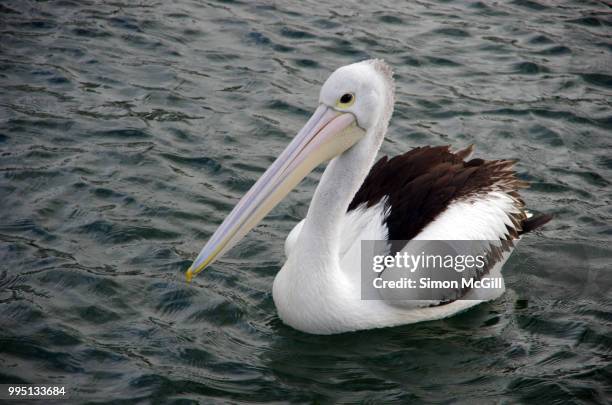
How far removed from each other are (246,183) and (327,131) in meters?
1.73

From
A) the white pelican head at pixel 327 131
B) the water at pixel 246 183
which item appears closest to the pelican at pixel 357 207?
the white pelican head at pixel 327 131

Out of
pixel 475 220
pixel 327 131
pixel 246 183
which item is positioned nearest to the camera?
pixel 327 131

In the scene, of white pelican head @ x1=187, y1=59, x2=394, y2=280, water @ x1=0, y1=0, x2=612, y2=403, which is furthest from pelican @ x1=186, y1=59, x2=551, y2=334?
water @ x1=0, y1=0, x2=612, y2=403

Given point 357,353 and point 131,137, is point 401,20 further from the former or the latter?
point 357,353

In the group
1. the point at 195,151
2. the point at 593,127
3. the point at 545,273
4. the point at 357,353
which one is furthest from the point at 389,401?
the point at 593,127

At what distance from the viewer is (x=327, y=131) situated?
4.54 m

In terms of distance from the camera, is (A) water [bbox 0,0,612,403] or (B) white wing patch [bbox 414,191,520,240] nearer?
(A) water [bbox 0,0,612,403]

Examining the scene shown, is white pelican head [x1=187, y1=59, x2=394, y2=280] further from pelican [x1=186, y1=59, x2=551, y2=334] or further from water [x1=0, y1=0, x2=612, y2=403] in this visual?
water [x1=0, y1=0, x2=612, y2=403]

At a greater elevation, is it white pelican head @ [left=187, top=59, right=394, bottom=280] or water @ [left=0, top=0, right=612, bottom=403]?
white pelican head @ [left=187, top=59, right=394, bottom=280]

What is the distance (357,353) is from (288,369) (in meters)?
0.41

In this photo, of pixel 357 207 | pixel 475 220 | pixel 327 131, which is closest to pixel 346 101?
pixel 327 131

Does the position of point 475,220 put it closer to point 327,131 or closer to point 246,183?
point 327,131

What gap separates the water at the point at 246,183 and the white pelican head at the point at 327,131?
67 centimetres

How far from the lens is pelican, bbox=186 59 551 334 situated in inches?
178
